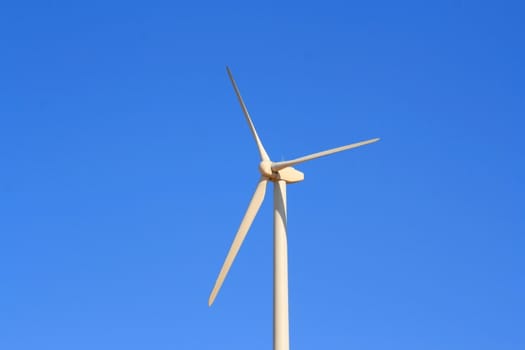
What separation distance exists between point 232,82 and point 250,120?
2058mm

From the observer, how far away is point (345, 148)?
126 ft

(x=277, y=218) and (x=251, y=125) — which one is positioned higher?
(x=251, y=125)

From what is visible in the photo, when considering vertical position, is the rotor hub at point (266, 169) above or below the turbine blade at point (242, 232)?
above

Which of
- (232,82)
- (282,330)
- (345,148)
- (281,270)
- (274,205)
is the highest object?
(232,82)

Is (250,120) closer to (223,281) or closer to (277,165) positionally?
(277,165)

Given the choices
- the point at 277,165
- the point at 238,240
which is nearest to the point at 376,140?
the point at 277,165

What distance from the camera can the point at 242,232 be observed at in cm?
3725

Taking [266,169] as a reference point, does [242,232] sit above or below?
below

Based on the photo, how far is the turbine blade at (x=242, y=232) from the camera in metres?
37.0

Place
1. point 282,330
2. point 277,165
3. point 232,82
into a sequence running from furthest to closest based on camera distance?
point 232,82, point 277,165, point 282,330

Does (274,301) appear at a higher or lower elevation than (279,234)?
lower

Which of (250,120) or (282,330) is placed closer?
(282,330)

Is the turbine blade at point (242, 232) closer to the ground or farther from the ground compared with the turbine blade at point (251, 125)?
closer to the ground

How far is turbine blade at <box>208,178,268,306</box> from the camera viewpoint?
3703cm
